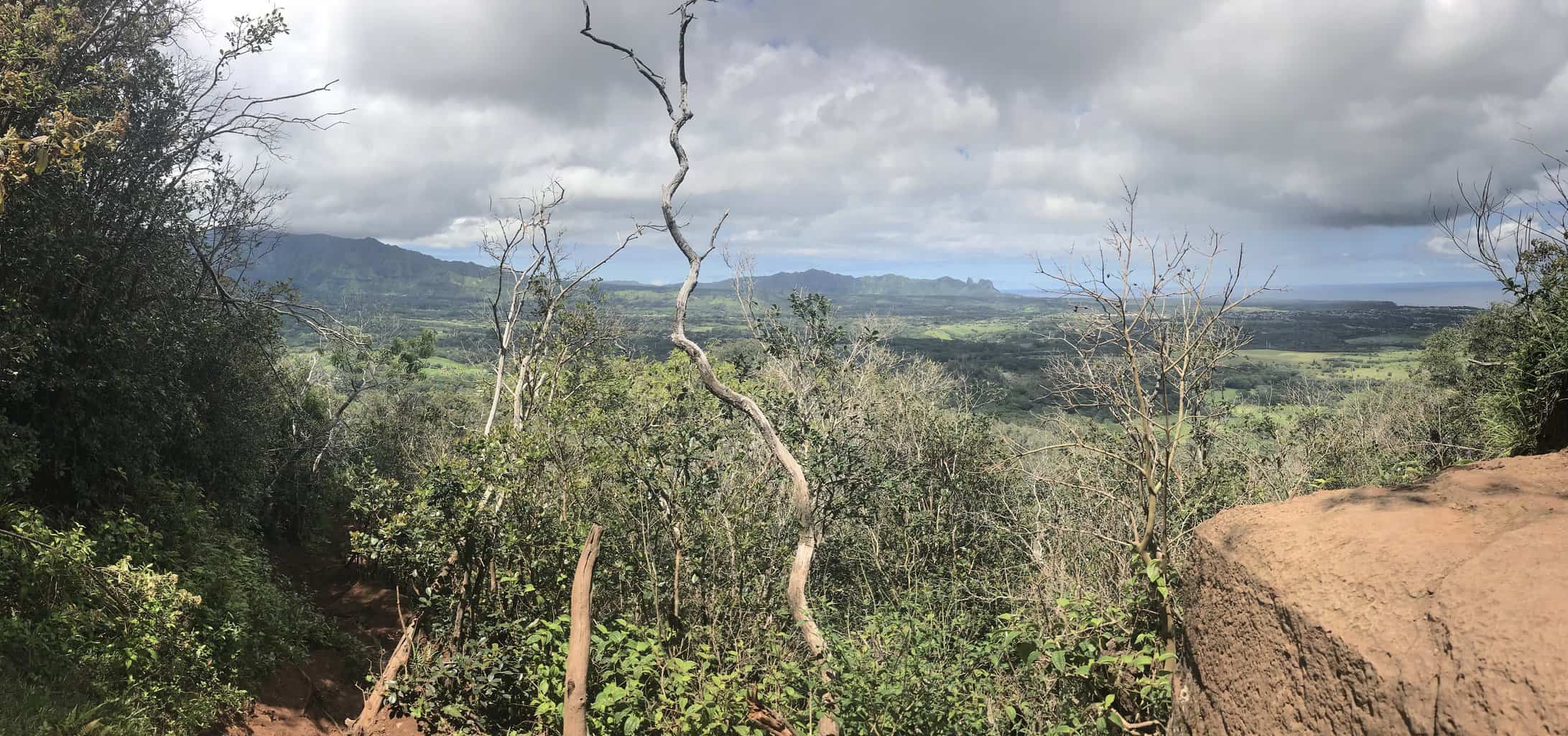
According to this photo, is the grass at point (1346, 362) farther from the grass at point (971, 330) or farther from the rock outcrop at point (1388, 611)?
the rock outcrop at point (1388, 611)

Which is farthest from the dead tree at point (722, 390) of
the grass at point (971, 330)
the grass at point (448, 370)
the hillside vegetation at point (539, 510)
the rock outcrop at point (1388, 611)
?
the grass at point (971, 330)

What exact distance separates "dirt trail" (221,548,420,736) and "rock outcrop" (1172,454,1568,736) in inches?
270

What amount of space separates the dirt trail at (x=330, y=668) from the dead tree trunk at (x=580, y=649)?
3.01m

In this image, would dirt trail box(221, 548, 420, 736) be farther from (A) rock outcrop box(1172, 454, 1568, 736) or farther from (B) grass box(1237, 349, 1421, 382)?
(B) grass box(1237, 349, 1421, 382)

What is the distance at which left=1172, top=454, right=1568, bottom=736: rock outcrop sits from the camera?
2318 millimetres

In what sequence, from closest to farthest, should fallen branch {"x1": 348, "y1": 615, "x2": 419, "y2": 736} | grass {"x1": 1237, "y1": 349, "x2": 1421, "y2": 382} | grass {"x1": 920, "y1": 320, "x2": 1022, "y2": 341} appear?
fallen branch {"x1": 348, "y1": 615, "x2": 419, "y2": 736} < grass {"x1": 1237, "y1": 349, "x2": 1421, "y2": 382} < grass {"x1": 920, "y1": 320, "x2": 1022, "y2": 341}

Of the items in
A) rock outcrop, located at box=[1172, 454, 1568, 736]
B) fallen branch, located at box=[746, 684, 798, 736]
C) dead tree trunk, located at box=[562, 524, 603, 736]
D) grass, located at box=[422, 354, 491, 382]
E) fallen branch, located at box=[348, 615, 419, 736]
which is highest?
rock outcrop, located at box=[1172, 454, 1568, 736]

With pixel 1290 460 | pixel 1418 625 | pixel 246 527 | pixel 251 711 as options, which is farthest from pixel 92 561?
pixel 1290 460

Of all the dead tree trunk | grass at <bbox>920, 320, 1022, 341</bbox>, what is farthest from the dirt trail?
grass at <bbox>920, 320, 1022, 341</bbox>

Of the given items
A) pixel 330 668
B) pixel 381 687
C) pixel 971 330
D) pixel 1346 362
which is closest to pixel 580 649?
pixel 381 687

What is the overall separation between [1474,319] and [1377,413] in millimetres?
4422

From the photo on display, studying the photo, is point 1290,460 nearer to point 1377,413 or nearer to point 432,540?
point 1377,413

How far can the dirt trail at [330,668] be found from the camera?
6945mm

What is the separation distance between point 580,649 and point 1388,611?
14.6 feet
